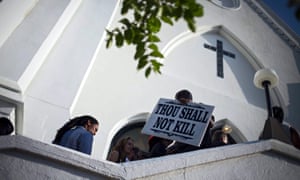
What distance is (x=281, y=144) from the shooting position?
5.00 metres

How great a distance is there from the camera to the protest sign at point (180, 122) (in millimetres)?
5208

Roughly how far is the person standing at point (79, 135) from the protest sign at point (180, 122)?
2.23 ft

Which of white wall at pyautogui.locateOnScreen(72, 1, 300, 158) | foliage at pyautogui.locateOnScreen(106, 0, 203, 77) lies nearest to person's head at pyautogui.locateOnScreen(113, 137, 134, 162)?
white wall at pyautogui.locateOnScreen(72, 1, 300, 158)

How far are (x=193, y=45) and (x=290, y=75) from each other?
2971 mm

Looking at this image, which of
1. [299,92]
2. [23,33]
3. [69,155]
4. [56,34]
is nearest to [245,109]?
[299,92]

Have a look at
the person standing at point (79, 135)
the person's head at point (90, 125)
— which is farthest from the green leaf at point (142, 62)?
the person's head at point (90, 125)

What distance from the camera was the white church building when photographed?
13.9ft

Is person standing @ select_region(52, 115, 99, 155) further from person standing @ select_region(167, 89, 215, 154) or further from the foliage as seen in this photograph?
the foliage

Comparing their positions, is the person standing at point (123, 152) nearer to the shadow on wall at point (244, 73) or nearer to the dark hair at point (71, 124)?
the dark hair at point (71, 124)

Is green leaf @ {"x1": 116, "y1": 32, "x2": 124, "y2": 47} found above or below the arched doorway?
below

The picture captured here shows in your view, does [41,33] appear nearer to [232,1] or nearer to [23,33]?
[23,33]

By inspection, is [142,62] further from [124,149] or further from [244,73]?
[244,73]

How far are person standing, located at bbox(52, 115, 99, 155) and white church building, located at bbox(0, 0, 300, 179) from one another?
0.63m

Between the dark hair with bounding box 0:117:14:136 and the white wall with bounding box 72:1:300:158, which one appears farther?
the white wall with bounding box 72:1:300:158
